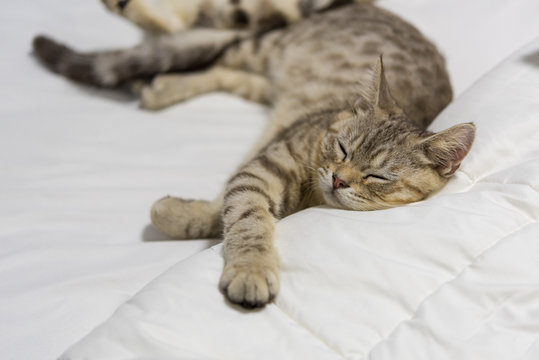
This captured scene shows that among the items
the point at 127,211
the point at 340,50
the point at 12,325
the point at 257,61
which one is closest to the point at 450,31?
the point at 340,50

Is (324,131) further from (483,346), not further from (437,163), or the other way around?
(483,346)

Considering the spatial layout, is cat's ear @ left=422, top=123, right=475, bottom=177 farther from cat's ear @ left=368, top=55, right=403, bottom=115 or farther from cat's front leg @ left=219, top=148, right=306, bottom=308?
cat's front leg @ left=219, top=148, right=306, bottom=308

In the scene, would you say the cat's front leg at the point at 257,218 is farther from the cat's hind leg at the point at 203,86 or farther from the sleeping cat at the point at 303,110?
the cat's hind leg at the point at 203,86

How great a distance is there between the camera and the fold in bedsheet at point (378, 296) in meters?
0.83

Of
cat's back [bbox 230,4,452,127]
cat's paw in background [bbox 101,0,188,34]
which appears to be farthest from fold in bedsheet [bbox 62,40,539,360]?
cat's paw in background [bbox 101,0,188,34]

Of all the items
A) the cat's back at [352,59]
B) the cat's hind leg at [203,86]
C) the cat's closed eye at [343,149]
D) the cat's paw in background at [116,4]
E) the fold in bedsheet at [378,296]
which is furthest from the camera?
the cat's paw in background at [116,4]

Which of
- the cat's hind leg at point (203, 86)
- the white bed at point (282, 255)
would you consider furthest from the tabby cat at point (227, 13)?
the white bed at point (282, 255)

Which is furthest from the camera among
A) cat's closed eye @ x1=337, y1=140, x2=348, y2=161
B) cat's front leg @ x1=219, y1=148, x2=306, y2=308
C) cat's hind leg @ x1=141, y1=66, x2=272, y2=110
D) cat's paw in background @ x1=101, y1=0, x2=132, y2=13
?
cat's paw in background @ x1=101, y1=0, x2=132, y2=13

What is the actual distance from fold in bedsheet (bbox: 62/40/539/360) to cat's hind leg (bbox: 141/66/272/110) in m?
1.07

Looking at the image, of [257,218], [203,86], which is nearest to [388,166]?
[257,218]

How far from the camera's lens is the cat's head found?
1180 mm

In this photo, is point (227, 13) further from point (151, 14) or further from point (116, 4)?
point (116, 4)

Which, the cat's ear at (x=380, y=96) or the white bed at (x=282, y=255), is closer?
the white bed at (x=282, y=255)

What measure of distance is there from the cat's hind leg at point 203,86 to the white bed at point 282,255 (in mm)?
246
